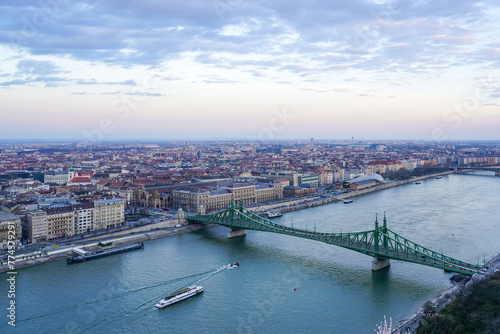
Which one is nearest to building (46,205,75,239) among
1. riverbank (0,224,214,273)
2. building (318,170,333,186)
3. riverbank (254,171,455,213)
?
riverbank (0,224,214,273)

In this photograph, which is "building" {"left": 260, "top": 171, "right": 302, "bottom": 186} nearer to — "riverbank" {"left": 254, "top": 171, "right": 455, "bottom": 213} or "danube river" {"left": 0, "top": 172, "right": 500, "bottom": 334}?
"riverbank" {"left": 254, "top": 171, "right": 455, "bottom": 213}

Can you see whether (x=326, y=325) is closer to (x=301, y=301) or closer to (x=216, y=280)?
(x=301, y=301)

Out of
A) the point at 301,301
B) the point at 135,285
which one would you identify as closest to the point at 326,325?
the point at 301,301

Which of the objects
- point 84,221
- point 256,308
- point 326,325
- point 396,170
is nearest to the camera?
point 326,325

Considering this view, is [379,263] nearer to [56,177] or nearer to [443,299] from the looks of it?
[443,299]

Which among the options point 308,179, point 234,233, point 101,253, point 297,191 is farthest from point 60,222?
point 308,179

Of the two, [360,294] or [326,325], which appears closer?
[326,325]

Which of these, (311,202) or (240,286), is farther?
(311,202)
